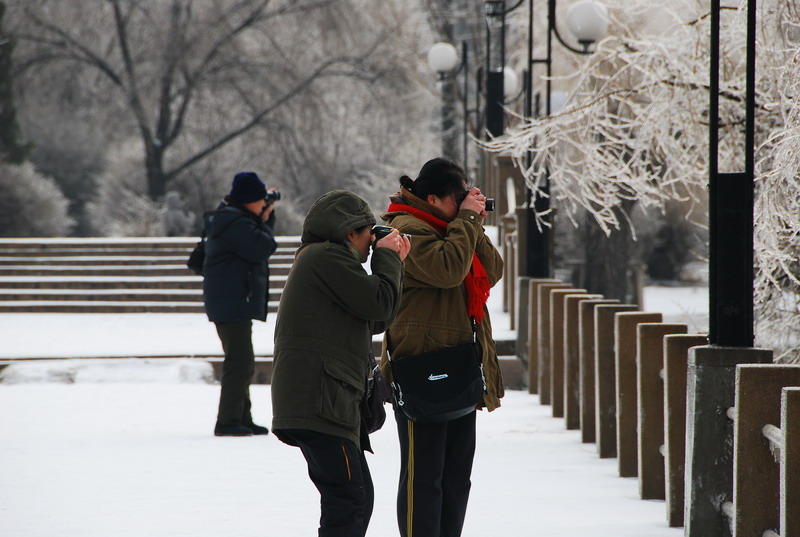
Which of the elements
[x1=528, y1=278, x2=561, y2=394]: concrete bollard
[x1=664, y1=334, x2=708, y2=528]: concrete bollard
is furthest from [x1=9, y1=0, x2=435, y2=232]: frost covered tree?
[x1=664, y1=334, x2=708, y2=528]: concrete bollard

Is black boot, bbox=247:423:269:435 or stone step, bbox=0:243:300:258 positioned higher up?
stone step, bbox=0:243:300:258

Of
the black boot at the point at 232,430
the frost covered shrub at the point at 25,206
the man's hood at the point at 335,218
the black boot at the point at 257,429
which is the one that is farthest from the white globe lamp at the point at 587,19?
the frost covered shrub at the point at 25,206

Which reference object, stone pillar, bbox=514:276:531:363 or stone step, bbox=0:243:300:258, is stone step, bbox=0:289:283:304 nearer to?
stone step, bbox=0:243:300:258

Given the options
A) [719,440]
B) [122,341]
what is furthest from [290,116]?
[719,440]

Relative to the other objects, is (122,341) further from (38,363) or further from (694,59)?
(694,59)

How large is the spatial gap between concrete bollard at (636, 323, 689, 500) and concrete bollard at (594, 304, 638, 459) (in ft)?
3.05

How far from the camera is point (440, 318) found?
4047 mm

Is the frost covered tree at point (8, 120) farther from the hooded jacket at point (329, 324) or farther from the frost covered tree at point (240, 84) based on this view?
the hooded jacket at point (329, 324)

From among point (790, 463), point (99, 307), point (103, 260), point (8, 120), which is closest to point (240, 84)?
point (8, 120)

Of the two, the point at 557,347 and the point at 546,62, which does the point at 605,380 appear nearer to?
the point at 557,347

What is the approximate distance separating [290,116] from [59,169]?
41.8 ft

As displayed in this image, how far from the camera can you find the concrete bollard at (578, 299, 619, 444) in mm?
7039

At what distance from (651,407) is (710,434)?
1.08m

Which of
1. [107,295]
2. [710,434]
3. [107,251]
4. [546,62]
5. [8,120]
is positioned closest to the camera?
[710,434]
